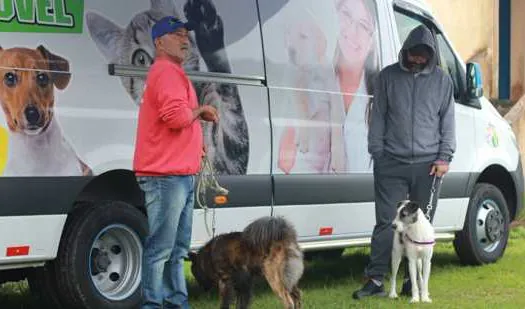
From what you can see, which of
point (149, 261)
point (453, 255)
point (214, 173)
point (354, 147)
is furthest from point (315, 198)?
point (453, 255)

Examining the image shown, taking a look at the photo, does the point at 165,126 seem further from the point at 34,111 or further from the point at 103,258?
the point at 103,258

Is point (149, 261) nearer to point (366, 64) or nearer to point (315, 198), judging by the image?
point (315, 198)

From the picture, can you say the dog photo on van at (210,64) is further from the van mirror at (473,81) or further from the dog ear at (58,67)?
the van mirror at (473,81)

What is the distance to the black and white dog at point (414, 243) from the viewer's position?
767 centimetres

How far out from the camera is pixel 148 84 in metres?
6.04

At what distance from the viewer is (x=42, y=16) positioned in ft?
20.7

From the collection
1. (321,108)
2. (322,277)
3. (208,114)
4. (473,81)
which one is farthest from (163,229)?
(473,81)

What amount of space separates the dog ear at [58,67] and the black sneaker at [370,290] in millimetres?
2983

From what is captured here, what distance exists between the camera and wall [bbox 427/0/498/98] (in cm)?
1622

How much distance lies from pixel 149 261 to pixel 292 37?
2.67 meters

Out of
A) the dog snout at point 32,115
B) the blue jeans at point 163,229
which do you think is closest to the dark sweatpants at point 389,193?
the blue jeans at point 163,229

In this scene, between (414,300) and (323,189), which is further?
(323,189)

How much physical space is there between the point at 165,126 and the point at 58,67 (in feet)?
2.90

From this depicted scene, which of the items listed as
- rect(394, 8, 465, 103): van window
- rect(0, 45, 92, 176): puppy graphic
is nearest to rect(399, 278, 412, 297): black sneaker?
rect(394, 8, 465, 103): van window
